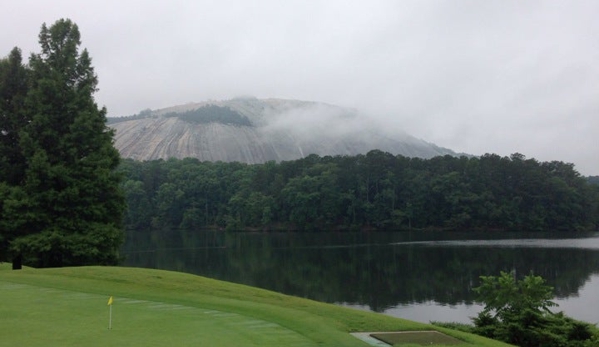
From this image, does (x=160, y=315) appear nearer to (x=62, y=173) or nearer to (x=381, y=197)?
(x=62, y=173)

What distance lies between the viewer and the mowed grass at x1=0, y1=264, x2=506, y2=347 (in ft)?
37.2

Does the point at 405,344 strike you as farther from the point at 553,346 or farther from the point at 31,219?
the point at 31,219

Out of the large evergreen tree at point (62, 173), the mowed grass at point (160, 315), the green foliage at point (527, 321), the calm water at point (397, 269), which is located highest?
the large evergreen tree at point (62, 173)

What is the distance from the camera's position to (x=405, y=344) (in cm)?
1296

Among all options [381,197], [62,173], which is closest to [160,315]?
[62,173]

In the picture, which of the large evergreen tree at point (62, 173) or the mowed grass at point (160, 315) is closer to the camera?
the mowed grass at point (160, 315)

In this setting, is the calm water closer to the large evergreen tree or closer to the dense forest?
the large evergreen tree

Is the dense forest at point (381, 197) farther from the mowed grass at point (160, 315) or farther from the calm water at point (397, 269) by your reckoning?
the mowed grass at point (160, 315)

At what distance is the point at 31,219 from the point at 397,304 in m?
24.2

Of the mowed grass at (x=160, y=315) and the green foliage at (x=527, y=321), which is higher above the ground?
the mowed grass at (x=160, y=315)

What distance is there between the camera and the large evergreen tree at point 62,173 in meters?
30.1

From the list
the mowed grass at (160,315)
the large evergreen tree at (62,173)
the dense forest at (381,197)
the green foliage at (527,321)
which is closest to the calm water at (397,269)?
the green foliage at (527,321)

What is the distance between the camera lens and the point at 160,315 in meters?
14.2

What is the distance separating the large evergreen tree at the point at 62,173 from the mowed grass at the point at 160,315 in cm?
870
